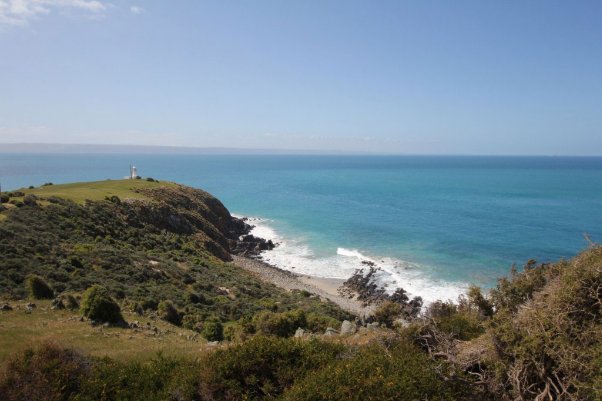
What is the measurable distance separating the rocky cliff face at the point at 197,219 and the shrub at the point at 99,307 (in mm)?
26282

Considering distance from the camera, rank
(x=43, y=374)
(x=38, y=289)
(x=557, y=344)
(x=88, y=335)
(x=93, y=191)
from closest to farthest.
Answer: (x=557, y=344) → (x=43, y=374) → (x=88, y=335) → (x=38, y=289) → (x=93, y=191)

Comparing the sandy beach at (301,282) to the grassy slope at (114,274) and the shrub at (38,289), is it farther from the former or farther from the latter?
the shrub at (38,289)

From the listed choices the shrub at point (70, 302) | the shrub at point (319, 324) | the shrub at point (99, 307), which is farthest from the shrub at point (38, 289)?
the shrub at point (319, 324)

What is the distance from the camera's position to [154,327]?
16703mm

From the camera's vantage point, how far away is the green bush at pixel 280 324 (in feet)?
54.2

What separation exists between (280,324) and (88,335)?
25.3 feet

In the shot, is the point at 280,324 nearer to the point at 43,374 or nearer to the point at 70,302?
the point at 70,302

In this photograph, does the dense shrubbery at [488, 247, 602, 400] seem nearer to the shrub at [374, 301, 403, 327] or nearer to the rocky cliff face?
the shrub at [374, 301, 403, 327]

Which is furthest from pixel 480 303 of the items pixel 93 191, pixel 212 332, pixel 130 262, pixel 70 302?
pixel 93 191

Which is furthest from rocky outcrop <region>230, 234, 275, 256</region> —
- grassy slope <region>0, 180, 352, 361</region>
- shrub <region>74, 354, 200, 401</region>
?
shrub <region>74, 354, 200, 401</region>

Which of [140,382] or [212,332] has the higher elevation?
[140,382]

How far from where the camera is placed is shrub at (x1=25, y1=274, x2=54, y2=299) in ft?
57.2

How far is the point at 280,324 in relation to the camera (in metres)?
16.8

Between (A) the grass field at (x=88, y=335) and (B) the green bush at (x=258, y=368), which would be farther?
(A) the grass field at (x=88, y=335)
